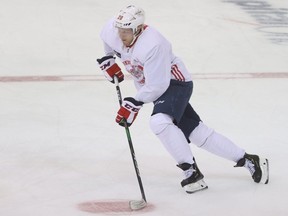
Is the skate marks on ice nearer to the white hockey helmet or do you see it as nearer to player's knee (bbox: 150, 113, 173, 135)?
player's knee (bbox: 150, 113, 173, 135)

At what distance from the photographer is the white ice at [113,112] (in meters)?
4.03

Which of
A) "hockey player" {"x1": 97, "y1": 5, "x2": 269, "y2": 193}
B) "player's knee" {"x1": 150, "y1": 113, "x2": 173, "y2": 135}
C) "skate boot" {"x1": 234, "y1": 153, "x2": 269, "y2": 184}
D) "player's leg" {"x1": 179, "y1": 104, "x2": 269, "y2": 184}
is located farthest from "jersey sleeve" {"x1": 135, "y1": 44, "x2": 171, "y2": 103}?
"skate boot" {"x1": 234, "y1": 153, "x2": 269, "y2": 184}

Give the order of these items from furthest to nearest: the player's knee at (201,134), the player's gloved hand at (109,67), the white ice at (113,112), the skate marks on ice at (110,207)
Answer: the player's gloved hand at (109,67) < the player's knee at (201,134) < the white ice at (113,112) < the skate marks on ice at (110,207)

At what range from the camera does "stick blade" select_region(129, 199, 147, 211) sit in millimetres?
3854

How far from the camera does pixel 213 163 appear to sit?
175 inches

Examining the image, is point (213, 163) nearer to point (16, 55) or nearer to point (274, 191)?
point (274, 191)

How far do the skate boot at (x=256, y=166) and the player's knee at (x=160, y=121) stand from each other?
1.53 ft

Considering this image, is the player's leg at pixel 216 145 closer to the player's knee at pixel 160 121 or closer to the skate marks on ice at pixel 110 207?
the player's knee at pixel 160 121

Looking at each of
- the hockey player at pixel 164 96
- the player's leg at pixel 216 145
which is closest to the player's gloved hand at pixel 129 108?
the hockey player at pixel 164 96

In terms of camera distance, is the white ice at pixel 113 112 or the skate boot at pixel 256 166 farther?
the skate boot at pixel 256 166

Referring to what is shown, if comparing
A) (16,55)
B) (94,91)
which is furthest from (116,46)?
(16,55)

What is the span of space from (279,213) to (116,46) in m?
1.05

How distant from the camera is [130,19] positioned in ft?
12.6

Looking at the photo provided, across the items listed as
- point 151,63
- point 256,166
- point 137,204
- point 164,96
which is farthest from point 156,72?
point 256,166
